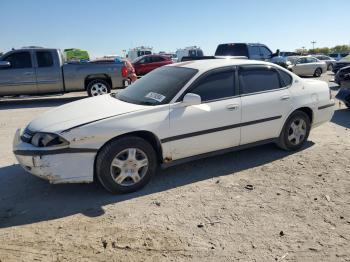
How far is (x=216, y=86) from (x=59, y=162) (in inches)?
89.9

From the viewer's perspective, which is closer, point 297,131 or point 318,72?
point 297,131

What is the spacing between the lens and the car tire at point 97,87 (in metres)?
12.0

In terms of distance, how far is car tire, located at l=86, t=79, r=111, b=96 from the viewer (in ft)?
39.2

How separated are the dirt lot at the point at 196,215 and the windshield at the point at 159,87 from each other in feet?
3.52

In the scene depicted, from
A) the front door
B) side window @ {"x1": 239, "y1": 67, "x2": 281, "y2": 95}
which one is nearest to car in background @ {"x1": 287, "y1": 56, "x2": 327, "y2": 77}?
side window @ {"x1": 239, "y1": 67, "x2": 281, "y2": 95}

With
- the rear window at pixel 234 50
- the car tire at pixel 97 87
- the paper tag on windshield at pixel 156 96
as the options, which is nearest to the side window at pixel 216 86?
the paper tag on windshield at pixel 156 96

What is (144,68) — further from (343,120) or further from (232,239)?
(232,239)

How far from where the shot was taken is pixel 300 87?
5684 millimetres

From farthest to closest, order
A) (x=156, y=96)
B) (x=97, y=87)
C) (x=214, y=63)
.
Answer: (x=97, y=87)
(x=214, y=63)
(x=156, y=96)

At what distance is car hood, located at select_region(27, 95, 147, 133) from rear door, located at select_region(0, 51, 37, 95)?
289 inches

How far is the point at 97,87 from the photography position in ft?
39.5

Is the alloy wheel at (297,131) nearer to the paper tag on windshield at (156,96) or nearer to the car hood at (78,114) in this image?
the paper tag on windshield at (156,96)

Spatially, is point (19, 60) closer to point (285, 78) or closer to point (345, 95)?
point (285, 78)

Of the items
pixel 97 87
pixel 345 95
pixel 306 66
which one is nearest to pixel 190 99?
pixel 345 95
